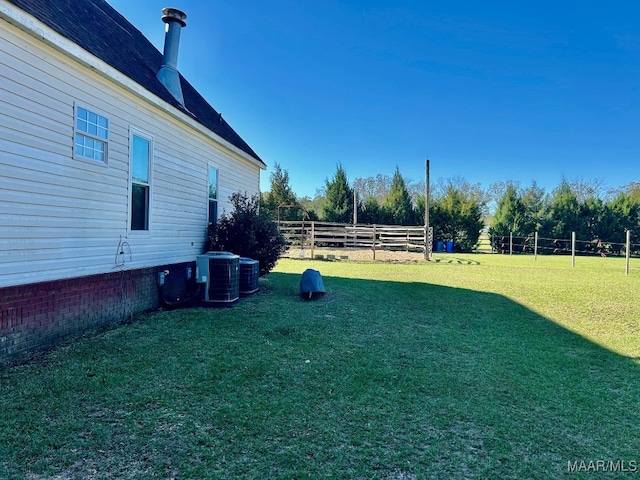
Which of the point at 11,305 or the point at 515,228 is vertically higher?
the point at 515,228

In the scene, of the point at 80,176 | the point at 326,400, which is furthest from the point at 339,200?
the point at 326,400

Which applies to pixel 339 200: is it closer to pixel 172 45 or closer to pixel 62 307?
pixel 172 45

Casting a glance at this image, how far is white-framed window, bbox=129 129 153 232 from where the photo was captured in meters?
5.86

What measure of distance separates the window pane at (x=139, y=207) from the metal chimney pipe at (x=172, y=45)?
3.10m

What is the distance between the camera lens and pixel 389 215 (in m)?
25.8

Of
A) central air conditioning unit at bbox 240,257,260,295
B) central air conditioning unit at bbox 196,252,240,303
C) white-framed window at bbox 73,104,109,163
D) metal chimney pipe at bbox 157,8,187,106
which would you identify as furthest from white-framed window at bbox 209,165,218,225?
white-framed window at bbox 73,104,109,163

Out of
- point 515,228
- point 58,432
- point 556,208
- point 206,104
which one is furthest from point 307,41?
point 556,208

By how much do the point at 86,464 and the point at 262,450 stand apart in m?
1.04

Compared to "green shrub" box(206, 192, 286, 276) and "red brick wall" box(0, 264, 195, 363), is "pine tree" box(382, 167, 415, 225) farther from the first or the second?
"red brick wall" box(0, 264, 195, 363)

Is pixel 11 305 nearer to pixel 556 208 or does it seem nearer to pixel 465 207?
pixel 465 207
